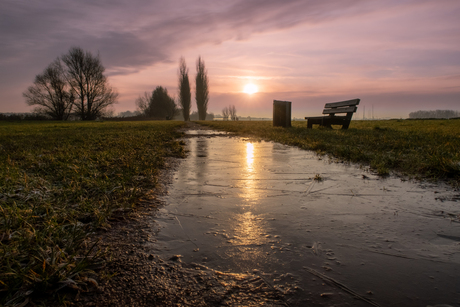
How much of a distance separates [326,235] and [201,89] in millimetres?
49314

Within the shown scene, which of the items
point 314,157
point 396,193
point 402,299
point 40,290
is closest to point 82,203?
point 40,290

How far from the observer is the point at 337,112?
1143 centimetres

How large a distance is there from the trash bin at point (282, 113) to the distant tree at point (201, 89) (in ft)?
122

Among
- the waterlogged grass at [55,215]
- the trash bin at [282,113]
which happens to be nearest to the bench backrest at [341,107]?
the trash bin at [282,113]

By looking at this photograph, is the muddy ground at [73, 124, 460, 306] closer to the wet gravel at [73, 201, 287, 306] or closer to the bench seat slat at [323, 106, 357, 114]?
the wet gravel at [73, 201, 287, 306]

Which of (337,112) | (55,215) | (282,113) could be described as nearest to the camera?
(55,215)

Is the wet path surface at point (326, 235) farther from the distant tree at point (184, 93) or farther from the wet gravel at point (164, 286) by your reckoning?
the distant tree at point (184, 93)

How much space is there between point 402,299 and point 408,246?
54 centimetres

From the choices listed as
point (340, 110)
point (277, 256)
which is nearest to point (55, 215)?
point (277, 256)

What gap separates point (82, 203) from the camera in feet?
7.22

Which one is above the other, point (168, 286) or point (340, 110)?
point (340, 110)

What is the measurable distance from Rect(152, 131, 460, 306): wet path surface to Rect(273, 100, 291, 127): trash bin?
406 inches

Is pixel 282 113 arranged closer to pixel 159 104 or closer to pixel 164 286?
pixel 164 286

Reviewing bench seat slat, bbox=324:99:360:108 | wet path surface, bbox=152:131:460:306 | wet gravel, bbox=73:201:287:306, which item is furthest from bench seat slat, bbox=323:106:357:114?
wet gravel, bbox=73:201:287:306
